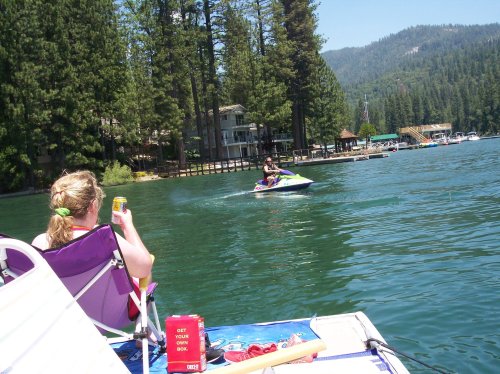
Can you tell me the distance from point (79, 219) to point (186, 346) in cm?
130

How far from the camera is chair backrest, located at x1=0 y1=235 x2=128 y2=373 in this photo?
224 cm

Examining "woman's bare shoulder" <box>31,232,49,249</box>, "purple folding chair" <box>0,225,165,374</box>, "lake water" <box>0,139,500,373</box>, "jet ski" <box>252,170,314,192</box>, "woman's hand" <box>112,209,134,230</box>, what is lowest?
"lake water" <box>0,139,500,373</box>

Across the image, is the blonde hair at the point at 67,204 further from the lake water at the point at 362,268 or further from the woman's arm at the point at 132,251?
the lake water at the point at 362,268

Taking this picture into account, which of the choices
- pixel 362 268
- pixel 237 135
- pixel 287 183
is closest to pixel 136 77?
pixel 237 135

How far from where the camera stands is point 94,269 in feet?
12.8

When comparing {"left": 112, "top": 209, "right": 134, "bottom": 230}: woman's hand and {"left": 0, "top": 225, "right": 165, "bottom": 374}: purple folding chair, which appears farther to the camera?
{"left": 112, "top": 209, "right": 134, "bottom": 230}: woman's hand

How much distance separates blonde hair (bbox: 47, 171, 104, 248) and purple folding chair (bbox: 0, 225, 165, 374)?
0.88 ft

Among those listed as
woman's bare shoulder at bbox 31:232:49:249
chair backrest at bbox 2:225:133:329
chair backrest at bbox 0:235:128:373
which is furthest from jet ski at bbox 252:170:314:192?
chair backrest at bbox 0:235:128:373

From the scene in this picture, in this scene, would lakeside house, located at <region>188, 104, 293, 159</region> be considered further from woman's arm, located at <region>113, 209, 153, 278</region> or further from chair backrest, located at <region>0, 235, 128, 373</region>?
chair backrest, located at <region>0, 235, 128, 373</region>

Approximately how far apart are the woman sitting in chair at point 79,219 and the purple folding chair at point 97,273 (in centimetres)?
13

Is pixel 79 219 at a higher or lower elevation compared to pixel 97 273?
higher

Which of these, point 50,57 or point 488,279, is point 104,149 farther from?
point 488,279

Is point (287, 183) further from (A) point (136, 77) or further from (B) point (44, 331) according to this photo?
(A) point (136, 77)

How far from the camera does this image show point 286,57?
2530 inches
